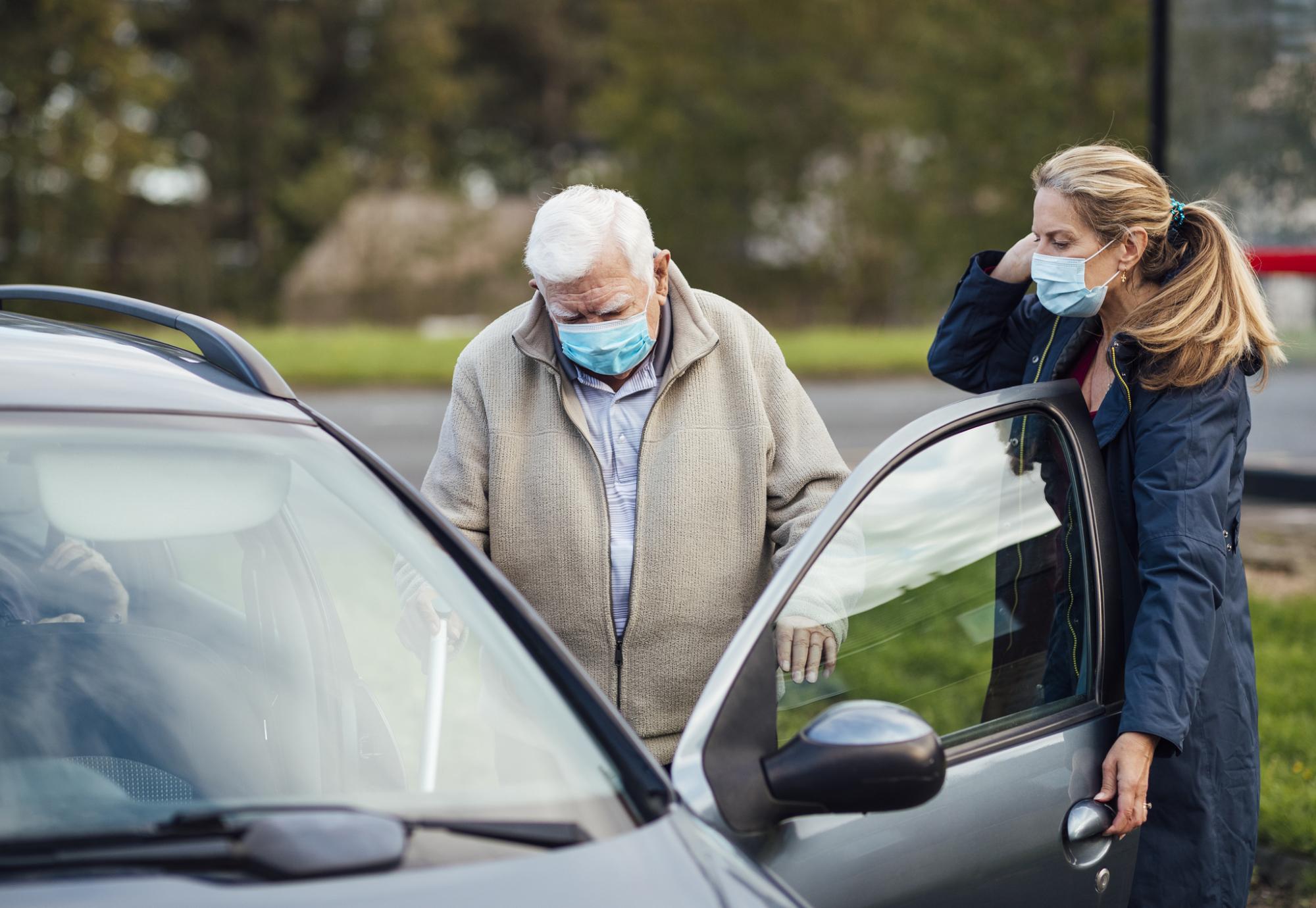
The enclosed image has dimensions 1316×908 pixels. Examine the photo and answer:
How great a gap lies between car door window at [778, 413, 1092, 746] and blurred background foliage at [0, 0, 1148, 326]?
19.8 metres

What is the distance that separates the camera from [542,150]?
39.3 m

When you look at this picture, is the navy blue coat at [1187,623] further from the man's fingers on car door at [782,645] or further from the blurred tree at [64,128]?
the blurred tree at [64,128]

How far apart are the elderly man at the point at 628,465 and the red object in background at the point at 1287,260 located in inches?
210

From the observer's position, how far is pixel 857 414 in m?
14.4

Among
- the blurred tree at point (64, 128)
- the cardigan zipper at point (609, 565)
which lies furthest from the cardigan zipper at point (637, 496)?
the blurred tree at point (64, 128)

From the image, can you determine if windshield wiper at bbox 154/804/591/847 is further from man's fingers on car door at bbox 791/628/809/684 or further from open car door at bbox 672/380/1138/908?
man's fingers on car door at bbox 791/628/809/684

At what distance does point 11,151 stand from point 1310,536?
27806 millimetres

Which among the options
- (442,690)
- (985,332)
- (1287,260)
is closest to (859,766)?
(442,690)

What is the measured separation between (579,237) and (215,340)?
2.19 ft

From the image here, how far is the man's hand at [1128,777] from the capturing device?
7.38ft

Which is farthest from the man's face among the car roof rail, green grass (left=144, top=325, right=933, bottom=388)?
green grass (left=144, top=325, right=933, bottom=388)

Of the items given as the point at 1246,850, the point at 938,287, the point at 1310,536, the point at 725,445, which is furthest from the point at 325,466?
the point at 938,287

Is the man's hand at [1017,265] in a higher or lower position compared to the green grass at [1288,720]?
higher

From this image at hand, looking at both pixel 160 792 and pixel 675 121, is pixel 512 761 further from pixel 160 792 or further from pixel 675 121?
pixel 675 121
